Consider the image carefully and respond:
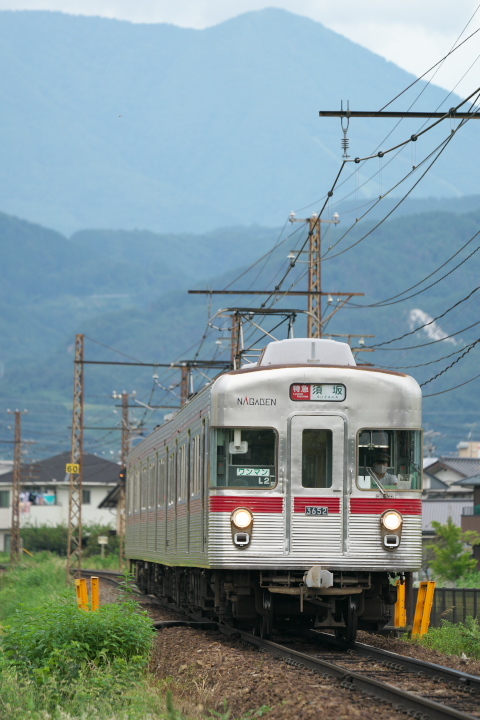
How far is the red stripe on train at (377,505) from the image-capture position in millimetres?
13914

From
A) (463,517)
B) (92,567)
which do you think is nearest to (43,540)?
(92,567)

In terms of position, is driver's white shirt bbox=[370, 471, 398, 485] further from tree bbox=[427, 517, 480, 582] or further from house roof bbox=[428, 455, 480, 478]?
house roof bbox=[428, 455, 480, 478]

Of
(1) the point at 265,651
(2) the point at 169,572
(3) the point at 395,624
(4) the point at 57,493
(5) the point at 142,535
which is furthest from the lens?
(4) the point at 57,493

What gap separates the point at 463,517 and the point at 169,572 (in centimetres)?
3994

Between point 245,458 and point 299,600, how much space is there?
6.41ft

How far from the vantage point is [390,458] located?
14.2m

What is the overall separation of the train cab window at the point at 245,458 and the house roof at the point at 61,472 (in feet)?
257

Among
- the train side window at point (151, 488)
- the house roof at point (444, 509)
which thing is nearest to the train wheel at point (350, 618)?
the train side window at point (151, 488)

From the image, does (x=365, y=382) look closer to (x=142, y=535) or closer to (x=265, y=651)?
(x=265, y=651)

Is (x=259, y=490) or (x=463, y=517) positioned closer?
(x=259, y=490)

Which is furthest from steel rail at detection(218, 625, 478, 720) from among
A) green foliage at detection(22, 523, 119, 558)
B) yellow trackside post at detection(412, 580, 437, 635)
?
green foliage at detection(22, 523, 119, 558)

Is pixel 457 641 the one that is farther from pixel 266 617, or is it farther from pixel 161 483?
pixel 161 483

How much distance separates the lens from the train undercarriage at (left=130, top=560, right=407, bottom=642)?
1395 cm

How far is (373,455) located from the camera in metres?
14.2
